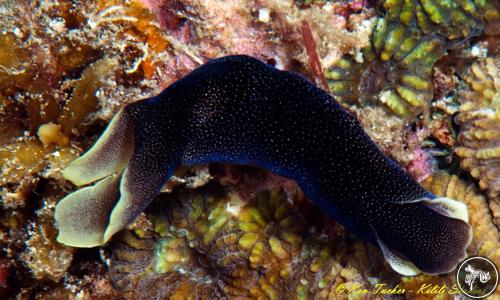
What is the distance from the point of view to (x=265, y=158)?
223 centimetres

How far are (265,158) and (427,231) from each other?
0.95 metres

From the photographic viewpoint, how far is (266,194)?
294 cm

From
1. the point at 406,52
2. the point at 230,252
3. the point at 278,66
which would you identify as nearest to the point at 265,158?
the point at 278,66

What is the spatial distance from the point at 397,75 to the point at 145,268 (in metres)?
2.45

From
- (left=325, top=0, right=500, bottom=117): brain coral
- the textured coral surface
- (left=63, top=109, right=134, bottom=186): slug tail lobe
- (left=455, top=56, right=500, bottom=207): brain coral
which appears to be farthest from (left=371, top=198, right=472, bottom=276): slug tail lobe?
(left=63, top=109, right=134, bottom=186): slug tail lobe

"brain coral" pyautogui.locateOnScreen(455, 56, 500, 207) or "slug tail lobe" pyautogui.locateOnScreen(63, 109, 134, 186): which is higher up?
"brain coral" pyautogui.locateOnScreen(455, 56, 500, 207)

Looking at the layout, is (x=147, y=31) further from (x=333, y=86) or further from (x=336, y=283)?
(x=336, y=283)

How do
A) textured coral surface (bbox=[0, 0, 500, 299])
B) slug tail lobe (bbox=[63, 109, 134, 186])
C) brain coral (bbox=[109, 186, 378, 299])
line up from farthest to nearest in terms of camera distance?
brain coral (bbox=[109, 186, 378, 299]) < textured coral surface (bbox=[0, 0, 500, 299]) < slug tail lobe (bbox=[63, 109, 134, 186])

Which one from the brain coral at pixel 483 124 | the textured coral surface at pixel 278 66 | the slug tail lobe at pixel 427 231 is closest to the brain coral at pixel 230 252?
the textured coral surface at pixel 278 66

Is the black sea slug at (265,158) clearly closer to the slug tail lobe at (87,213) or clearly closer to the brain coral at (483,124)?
the slug tail lobe at (87,213)

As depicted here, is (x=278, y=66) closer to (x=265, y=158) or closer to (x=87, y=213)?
(x=265, y=158)

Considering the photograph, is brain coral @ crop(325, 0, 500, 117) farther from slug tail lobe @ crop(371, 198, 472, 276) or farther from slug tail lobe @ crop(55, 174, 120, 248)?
slug tail lobe @ crop(55, 174, 120, 248)

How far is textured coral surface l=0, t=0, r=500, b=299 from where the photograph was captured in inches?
95.0

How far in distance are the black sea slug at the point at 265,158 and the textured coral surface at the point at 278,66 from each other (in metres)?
0.38
